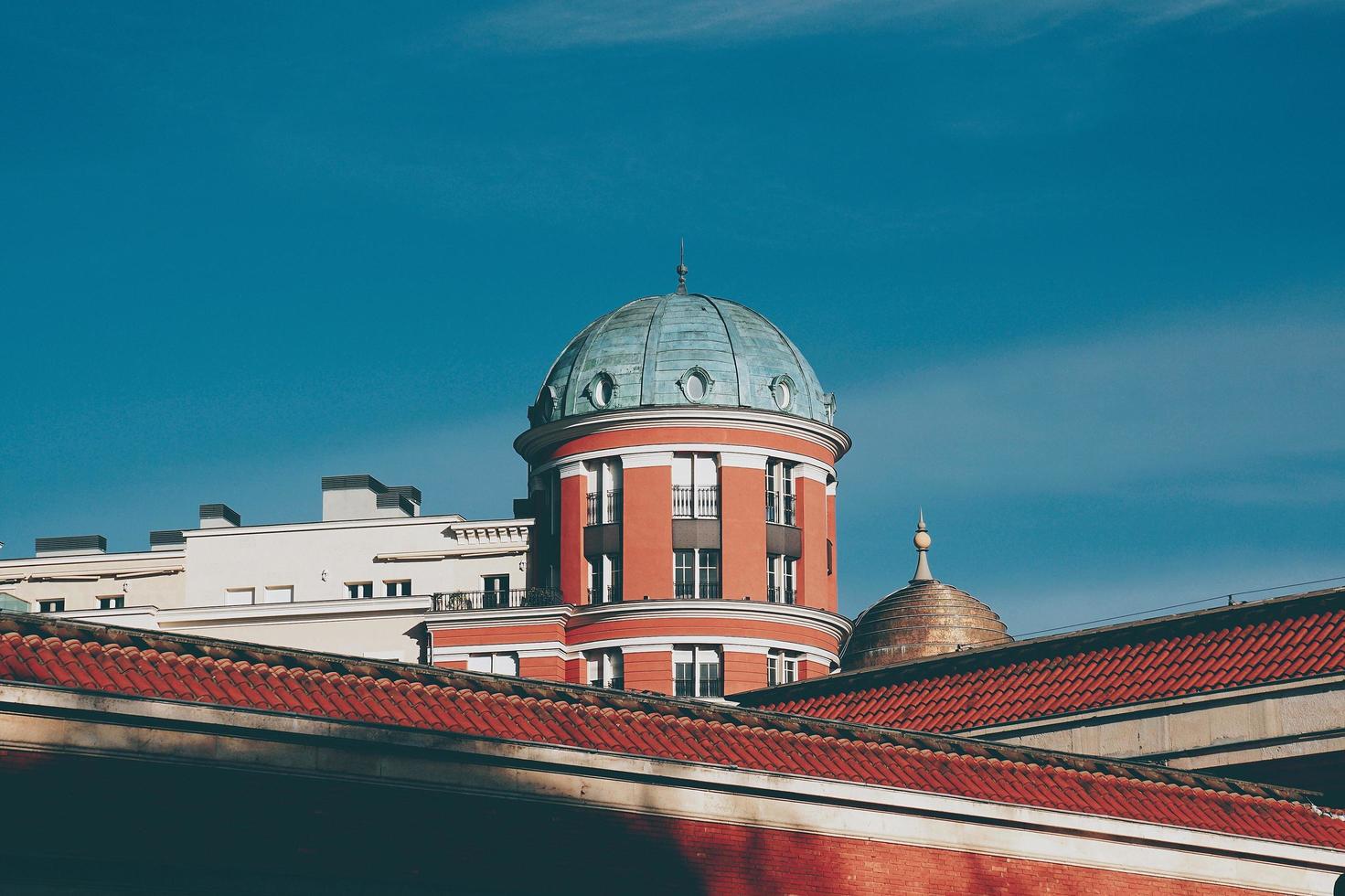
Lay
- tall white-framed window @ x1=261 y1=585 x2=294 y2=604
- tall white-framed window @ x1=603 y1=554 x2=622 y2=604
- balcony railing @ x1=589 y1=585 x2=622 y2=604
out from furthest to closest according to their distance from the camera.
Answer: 1. tall white-framed window @ x1=261 y1=585 x2=294 y2=604
2. tall white-framed window @ x1=603 y1=554 x2=622 y2=604
3. balcony railing @ x1=589 y1=585 x2=622 y2=604

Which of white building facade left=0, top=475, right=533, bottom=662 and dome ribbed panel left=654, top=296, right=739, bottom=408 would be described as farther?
white building facade left=0, top=475, right=533, bottom=662

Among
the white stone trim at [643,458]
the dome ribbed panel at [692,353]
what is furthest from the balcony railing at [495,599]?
the dome ribbed panel at [692,353]

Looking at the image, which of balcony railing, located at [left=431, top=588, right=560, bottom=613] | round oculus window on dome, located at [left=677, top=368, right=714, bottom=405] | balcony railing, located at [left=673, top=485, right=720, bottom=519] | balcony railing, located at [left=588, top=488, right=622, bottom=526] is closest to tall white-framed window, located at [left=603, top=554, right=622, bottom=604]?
balcony railing, located at [left=588, top=488, right=622, bottom=526]

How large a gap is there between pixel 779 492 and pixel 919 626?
23.7 ft

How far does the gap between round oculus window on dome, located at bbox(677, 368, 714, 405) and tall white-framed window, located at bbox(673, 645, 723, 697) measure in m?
7.11

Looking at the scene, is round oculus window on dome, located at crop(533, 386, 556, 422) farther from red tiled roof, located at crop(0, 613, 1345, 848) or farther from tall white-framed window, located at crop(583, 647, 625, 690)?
red tiled roof, located at crop(0, 613, 1345, 848)

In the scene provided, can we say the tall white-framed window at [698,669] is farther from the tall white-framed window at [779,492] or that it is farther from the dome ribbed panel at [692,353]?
the dome ribbed panel at [692,353]

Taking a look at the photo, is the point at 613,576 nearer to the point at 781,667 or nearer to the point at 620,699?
the point at 781,667

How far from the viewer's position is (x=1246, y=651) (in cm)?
3253

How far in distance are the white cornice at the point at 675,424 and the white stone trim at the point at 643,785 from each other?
3548cm

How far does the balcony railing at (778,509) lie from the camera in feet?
209

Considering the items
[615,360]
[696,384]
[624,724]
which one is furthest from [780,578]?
[624,724]

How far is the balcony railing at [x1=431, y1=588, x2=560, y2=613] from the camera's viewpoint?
64125mm

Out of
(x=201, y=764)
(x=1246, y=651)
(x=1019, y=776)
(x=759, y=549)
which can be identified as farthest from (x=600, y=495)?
(x=201, y=764)
